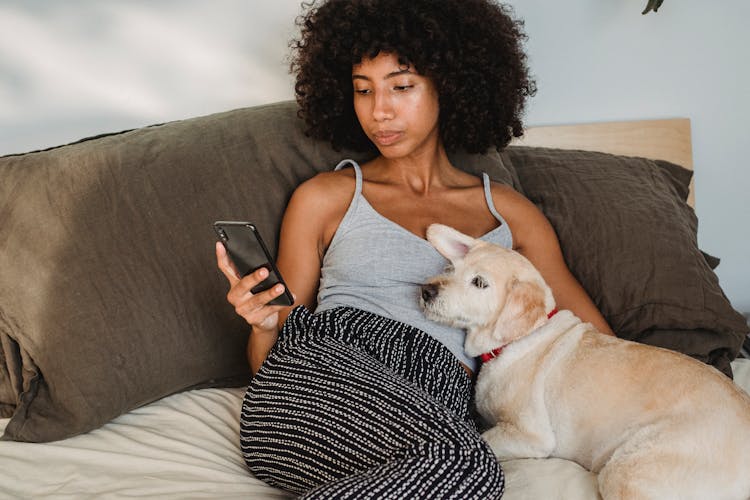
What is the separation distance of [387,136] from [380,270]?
0.37 meters

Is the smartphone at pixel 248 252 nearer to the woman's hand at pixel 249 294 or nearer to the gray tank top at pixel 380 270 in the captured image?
the woman's hand at pixel 249 294

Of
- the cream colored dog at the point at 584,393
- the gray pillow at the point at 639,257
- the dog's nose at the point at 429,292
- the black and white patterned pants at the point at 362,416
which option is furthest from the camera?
the gray pillow at the point at 639,257

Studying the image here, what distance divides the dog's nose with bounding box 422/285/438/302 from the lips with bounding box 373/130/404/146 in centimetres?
46

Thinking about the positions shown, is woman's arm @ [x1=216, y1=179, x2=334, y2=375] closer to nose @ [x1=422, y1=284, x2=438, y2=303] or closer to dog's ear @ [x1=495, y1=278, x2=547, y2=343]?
nose @ [x1=422, y1=284, x2=438, y2=303]

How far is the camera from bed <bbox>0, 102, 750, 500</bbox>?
1.60 m

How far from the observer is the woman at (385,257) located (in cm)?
134

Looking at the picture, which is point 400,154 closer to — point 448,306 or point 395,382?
point 448,306

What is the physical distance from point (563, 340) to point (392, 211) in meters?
0.59

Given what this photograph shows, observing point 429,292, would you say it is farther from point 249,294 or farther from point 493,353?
point 249,294

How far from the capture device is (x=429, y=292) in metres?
1.71

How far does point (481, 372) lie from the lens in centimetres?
180

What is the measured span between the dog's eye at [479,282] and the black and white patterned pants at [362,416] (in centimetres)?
18

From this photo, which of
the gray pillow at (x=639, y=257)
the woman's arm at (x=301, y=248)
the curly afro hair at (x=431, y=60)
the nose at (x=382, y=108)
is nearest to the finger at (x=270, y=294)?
the woman's arm at (x=301, y=248)

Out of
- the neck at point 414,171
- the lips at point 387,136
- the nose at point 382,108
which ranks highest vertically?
the nose at point 382,108
